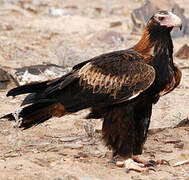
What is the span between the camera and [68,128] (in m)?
7.35

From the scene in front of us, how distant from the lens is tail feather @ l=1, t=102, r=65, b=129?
591 centimetres

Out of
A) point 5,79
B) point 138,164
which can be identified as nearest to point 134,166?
point 138,164

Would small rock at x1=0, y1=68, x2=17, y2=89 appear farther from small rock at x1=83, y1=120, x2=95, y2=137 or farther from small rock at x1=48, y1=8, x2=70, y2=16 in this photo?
small rock at x1=48, y1=8, x2=70, y2=16

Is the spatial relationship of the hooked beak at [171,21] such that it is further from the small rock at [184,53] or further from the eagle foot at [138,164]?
the small rock at [184,53]

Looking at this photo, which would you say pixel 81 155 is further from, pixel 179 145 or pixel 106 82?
pixel 179 145

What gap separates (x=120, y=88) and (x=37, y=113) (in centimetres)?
104

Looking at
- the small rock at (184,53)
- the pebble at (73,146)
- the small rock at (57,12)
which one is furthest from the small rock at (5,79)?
the small rock at (57,12)

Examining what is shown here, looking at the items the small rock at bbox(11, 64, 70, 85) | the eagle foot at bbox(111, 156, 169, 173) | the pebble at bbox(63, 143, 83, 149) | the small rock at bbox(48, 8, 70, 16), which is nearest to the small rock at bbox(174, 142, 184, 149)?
the eagle foot at bbox(111, 156, 169, 173)

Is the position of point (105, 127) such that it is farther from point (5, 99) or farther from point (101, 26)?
point (101, 26)

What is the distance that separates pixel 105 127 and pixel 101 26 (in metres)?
10.9

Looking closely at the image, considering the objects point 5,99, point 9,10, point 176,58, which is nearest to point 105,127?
point 5,99

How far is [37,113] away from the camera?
19.6 feet

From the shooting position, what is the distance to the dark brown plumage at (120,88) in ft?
18.5

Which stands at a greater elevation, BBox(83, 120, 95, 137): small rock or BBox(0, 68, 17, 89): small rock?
BBox(83, 120, 95, 137): small rock
